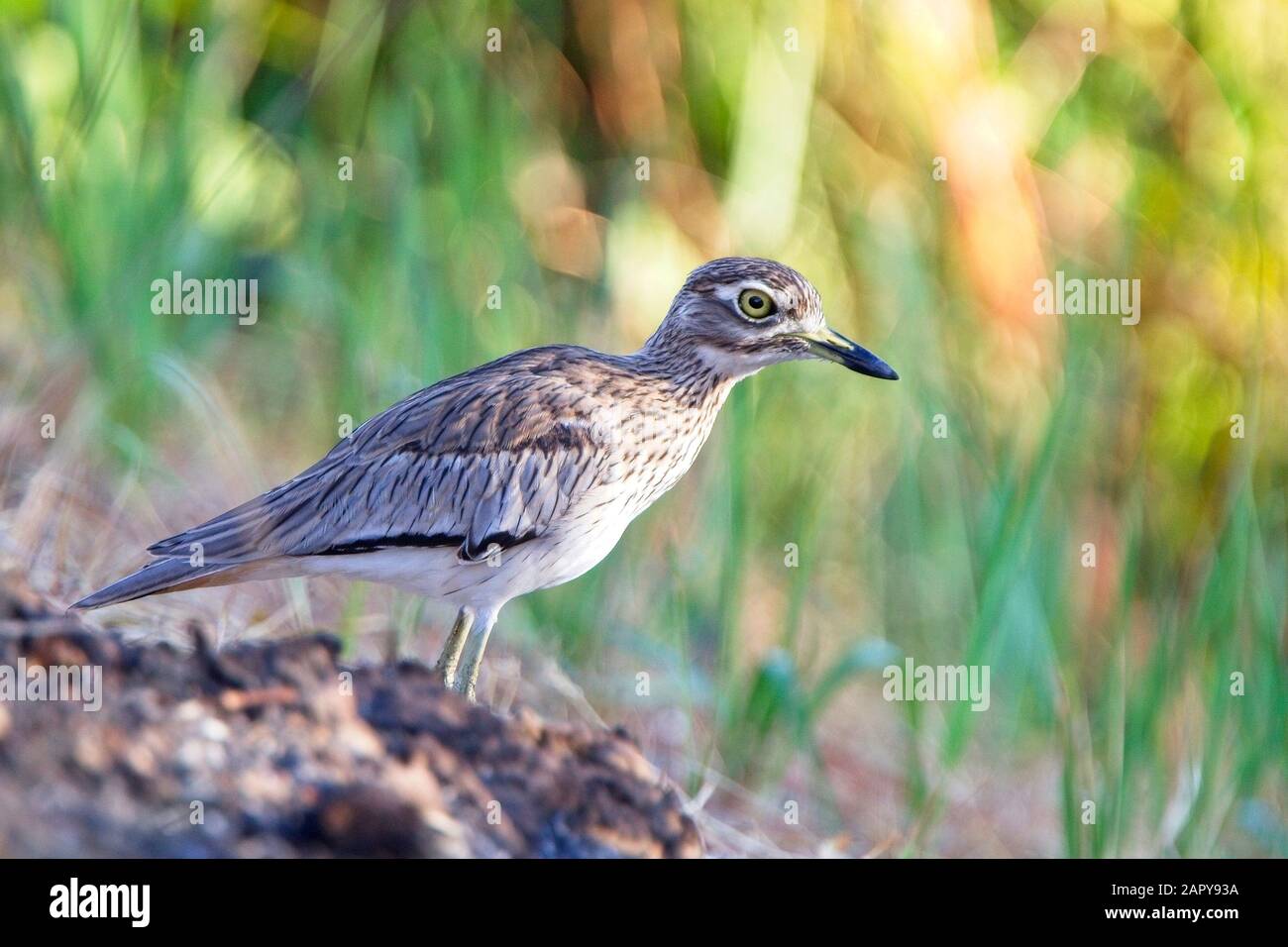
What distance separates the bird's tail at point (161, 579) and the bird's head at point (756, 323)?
137cm

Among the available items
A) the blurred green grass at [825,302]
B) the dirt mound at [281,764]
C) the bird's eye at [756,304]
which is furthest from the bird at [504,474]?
the blurred green grass at [825,302]

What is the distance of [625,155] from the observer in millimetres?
6973

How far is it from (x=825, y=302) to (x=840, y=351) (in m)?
2.66

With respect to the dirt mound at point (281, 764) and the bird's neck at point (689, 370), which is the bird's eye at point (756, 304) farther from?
the dirt mound at point (281, 764)

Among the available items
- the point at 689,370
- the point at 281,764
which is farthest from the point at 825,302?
the point at 281,764

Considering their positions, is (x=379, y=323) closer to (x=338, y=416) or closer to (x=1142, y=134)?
(x=338, y=416)


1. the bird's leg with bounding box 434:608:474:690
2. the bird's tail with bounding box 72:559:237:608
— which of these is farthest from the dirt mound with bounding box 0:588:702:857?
the bird's leg with bounding box 434:608:474:690

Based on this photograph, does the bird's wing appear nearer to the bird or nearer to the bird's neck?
the bird

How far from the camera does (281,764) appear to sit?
2.89 m

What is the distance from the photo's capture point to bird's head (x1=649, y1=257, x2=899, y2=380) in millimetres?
3787

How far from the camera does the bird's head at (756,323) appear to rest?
3787mm

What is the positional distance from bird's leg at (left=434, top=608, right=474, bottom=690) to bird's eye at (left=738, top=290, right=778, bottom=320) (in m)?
1.08

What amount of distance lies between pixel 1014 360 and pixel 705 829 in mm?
3231
